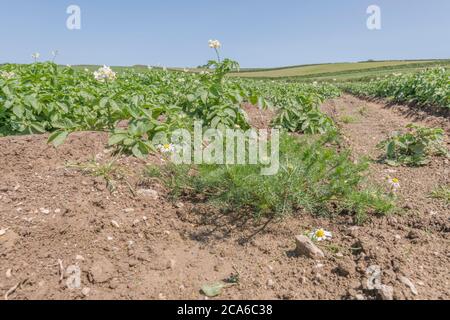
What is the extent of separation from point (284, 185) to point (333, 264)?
62 cm

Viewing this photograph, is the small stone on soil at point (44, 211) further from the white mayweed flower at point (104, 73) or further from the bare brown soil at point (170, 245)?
the white mayweed flower at point (104, 73)

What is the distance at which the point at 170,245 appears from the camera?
2242 millimetres

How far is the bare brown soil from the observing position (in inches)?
72.8

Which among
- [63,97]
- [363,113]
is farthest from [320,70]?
[63,97]

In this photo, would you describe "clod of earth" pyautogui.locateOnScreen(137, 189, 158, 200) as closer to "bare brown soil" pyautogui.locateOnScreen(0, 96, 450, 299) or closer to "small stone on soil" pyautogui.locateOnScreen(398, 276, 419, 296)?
"bare brown soil" pyautogui.locateOnScreen(0, 96, 450, 299)

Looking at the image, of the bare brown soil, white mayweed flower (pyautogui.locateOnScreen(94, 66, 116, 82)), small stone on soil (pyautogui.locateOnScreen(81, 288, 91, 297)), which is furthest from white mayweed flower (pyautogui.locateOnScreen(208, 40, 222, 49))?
small stone on soil (pyautogui.locateOnScreen(81, 288, 91, 297))

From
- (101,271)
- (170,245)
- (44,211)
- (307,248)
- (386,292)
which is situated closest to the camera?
(386,292)

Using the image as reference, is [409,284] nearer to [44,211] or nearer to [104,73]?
[44,211]

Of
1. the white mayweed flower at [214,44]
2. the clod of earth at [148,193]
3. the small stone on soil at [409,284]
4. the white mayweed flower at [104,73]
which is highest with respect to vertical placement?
the white mayweed flower at [214,44]

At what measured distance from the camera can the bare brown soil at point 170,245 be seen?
6.07 feet

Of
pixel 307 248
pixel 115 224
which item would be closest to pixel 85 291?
pixel 115 224

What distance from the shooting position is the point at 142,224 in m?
2.37

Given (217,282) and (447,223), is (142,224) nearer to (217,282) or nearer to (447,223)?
(217,282)

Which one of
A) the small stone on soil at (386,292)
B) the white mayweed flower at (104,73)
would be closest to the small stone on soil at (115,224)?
the small stone on soil at (386,292)
